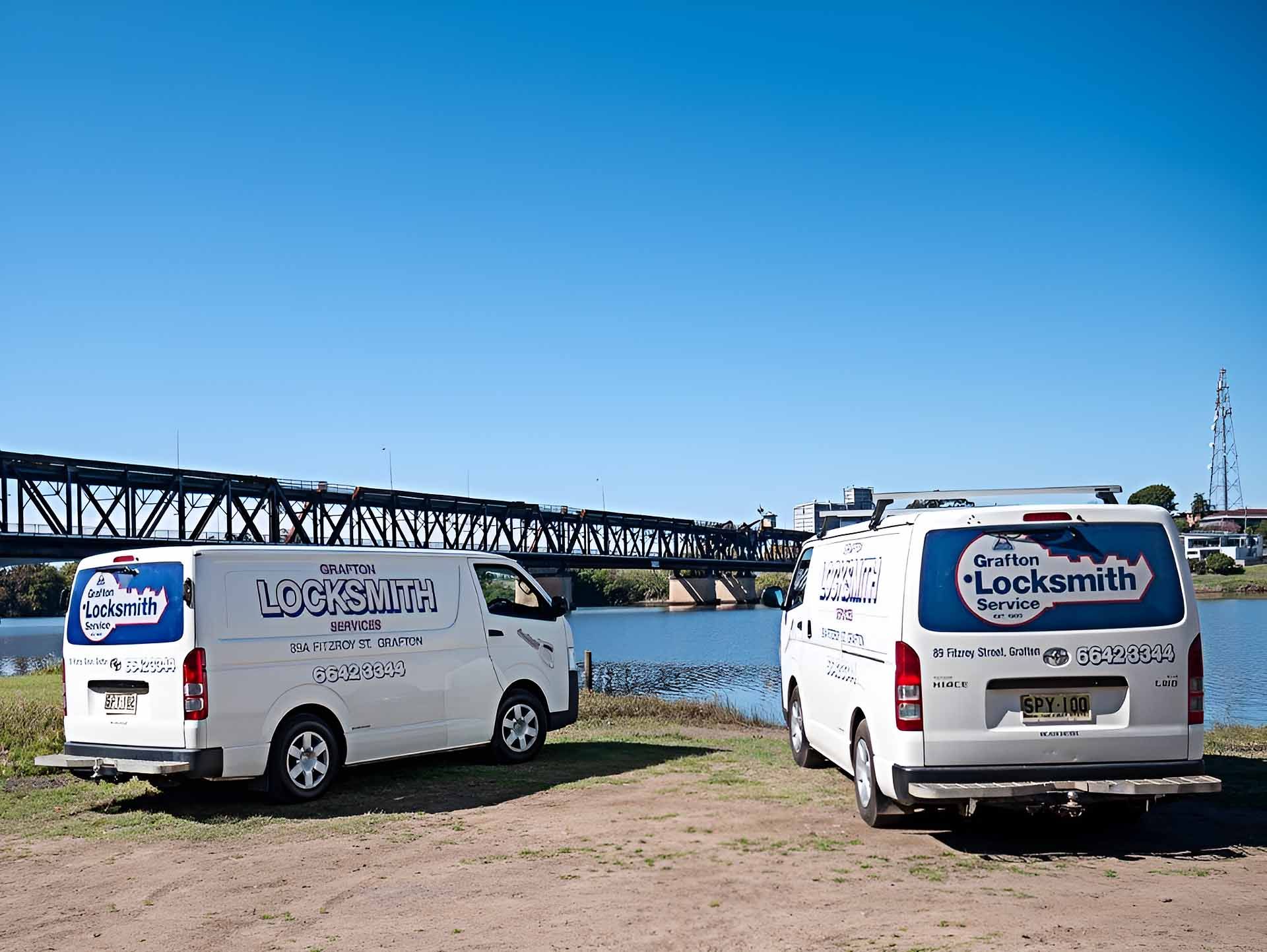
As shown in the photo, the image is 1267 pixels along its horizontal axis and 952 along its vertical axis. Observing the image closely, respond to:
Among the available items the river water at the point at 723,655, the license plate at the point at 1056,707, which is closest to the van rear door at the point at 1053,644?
the license plate at the point at 1056,707

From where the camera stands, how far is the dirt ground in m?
6.73

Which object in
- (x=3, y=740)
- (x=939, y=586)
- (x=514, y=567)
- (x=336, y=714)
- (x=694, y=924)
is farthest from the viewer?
(x=3, y=740)

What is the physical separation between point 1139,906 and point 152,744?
27.0ft

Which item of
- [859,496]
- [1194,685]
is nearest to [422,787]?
[1194,685]

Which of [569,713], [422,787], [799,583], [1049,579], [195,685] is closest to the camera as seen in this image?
[1049,579]

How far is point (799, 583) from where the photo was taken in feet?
42.4

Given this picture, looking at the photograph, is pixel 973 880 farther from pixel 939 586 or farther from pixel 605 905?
pixel 605 905

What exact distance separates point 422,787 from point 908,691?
5.88 metres

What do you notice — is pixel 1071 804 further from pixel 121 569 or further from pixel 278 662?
pixel 121 569

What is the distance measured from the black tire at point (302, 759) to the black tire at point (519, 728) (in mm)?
2191

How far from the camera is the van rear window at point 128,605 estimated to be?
34.4 feet

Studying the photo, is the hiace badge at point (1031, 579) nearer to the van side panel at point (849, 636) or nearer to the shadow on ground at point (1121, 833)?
the van side panel at point (849, 636)

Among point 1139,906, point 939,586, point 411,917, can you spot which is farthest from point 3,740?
point 1139,906

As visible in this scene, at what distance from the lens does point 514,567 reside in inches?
543
